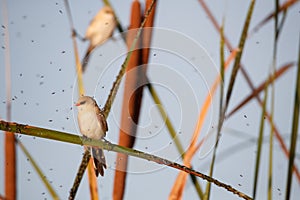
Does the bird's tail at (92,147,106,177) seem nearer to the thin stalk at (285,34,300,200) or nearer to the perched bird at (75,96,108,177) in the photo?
the perched bird at (75,96,108,177)

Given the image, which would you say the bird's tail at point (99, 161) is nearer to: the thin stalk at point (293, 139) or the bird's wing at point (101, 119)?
the bird's wing at point (101, 119)

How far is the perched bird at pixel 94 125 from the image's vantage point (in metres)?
0.43

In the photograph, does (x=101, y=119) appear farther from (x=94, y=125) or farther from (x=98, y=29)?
(x=98, y=29)

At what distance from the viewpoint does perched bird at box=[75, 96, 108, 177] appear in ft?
1.40

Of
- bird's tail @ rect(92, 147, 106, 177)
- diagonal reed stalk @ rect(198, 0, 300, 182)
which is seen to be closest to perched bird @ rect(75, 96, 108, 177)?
bird's tail @ rect(92, 147, 106, 177)

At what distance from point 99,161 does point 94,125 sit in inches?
1.5

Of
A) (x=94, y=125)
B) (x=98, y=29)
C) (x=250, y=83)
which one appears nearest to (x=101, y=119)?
(x=94, y=125)

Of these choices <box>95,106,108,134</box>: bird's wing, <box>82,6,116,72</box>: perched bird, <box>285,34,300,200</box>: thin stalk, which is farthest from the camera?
<box>82,6,116,72</box>: perched bird

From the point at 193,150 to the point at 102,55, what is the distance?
129 mm

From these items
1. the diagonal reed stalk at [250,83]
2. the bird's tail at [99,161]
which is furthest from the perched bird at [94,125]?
the diagonal reed stalk at [250,83]

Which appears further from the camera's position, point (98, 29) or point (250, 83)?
point (98, 29)

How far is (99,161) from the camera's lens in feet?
1.43

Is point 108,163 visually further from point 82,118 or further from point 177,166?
point 177,166

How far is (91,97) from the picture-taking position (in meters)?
0.43
